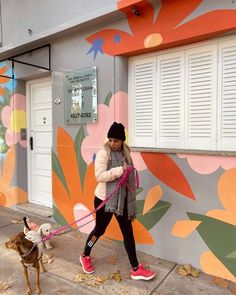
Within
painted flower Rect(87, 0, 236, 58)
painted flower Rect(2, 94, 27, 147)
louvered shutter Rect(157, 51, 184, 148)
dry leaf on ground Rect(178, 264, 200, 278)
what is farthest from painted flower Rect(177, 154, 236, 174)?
painted flower Rect(2, 94, 27, 147)

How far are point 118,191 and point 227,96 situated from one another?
154 centimetres

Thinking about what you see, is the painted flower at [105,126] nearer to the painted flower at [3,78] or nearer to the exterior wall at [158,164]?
the exterior wall at [158,164]

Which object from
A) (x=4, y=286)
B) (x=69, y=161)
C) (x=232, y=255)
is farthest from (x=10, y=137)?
(x=232, y=255)

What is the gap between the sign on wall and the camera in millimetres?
4062

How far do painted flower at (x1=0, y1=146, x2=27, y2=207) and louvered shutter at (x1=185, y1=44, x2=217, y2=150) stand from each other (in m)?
3.62

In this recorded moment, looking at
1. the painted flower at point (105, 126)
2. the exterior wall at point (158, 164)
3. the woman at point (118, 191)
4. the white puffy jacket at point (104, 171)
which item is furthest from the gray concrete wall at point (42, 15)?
the white puffy jacket at point (104, 171)

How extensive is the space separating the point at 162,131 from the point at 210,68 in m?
0.93

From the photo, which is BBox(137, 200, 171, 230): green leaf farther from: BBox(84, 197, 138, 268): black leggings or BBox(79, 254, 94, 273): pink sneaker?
BBox(79, 254, 94, 273): pink sneaker

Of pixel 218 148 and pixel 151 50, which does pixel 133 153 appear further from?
pixel 151 50

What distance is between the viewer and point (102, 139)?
403 centimetres

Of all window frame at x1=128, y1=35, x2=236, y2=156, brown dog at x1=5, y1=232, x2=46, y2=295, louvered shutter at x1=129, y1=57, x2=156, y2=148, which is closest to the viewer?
brown dog at x1=5, y1=232, x2=46, y2=295

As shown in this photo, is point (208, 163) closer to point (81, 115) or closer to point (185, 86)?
point (185, 86)

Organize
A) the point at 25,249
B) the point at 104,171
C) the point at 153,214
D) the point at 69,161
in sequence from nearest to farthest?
the point at 25,249 → the point at 104,171 → the point at 153,214 → the point at 69,161

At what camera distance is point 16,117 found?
542cm
